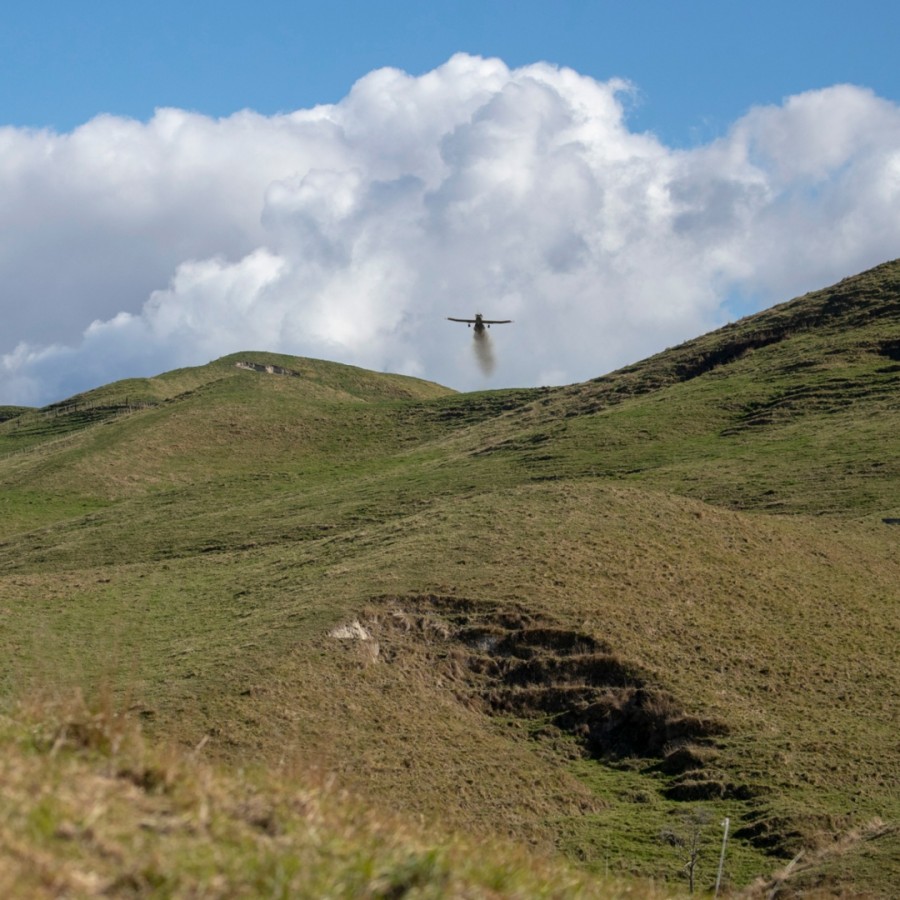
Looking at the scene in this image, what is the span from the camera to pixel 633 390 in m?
101

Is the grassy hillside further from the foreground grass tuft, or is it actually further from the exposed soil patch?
the foreground grass tuft

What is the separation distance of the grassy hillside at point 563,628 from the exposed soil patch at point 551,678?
0.27 ft

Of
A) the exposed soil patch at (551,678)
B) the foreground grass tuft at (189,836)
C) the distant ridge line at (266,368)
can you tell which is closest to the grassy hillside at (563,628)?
the exposed soil patch at (551,678)

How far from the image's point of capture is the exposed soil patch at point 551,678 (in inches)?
1325

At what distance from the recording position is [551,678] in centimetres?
3738

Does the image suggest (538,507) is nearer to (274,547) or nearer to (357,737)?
(274,547)

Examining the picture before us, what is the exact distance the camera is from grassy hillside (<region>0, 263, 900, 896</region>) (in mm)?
28562

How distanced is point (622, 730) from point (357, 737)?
820 cm

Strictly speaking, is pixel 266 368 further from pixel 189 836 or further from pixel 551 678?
pixel 189 836

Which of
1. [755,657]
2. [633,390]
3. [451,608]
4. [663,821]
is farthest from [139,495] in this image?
[663,821]

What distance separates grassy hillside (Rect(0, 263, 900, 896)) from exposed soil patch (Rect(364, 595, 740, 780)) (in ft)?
0.27

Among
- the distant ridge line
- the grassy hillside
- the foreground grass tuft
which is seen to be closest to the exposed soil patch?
the grassy hillside

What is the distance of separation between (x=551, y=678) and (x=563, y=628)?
2128mm

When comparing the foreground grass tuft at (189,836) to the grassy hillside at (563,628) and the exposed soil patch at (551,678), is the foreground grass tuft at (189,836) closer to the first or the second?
the grassy hillside at (563,628)
